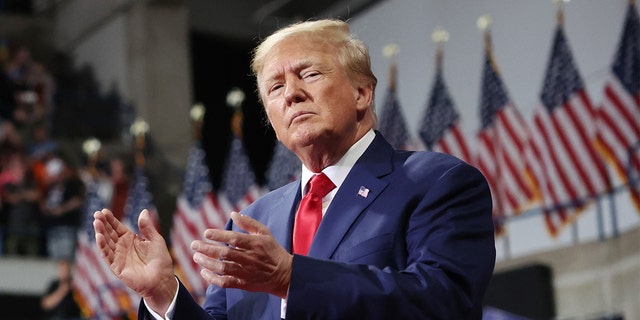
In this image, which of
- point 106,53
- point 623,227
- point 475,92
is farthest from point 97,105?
point 623,227

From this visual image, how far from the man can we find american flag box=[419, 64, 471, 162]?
24.1 feet

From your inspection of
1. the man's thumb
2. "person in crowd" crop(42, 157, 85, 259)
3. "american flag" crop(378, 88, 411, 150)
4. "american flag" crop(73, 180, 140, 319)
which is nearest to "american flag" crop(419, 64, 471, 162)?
Result: "american flag" crop(378, 88, 411, 150)

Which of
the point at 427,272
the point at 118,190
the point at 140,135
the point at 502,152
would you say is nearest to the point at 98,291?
the point at 118,190

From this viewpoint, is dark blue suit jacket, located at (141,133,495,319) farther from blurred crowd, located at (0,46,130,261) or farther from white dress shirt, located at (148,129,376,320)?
blurred crowd, located at (0,46,130,261)

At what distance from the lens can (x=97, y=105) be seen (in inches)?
643

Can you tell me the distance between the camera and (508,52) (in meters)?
10.9

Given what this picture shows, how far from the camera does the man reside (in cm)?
207

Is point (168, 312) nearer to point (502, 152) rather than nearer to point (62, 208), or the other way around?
point (502, 152)

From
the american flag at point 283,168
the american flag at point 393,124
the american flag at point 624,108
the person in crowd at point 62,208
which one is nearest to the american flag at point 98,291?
the person in crowd at point 62,208

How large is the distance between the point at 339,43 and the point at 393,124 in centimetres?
856

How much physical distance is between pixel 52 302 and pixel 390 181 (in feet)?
34.4

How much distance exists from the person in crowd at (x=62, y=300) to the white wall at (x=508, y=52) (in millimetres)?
4074

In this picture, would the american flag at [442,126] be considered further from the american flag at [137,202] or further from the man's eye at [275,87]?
the man's eye at [275,87]

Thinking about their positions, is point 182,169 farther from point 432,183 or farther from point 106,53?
point 432,183
